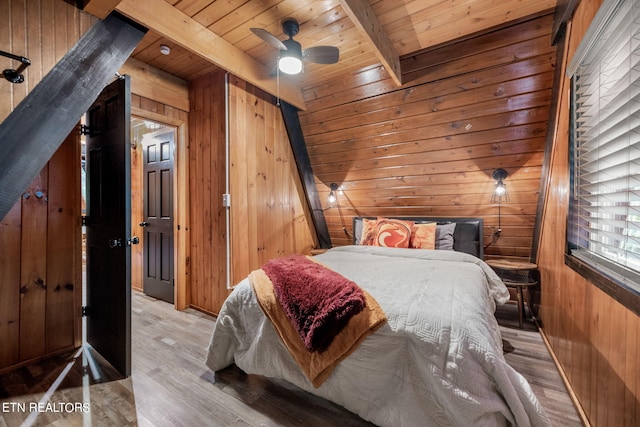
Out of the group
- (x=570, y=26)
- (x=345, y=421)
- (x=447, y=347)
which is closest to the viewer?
(x=447, y=347)

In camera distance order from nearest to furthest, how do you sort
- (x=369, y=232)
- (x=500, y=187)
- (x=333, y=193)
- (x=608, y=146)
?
(x=608, y=146), (x=500, y=187), (x=369, y=232), (x=333, y=193)

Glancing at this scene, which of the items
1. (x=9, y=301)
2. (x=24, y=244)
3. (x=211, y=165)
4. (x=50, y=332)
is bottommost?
(x=50, y=332)

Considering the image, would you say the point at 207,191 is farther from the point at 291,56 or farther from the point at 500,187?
the point at 500,187

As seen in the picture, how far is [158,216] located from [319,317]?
2.78m

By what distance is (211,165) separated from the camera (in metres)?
2.77

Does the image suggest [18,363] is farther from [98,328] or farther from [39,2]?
[39,2]

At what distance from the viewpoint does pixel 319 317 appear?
1.37 metres

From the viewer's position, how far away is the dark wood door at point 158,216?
3141 mm

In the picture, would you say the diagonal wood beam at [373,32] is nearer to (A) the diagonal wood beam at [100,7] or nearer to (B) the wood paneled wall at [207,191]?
(A) the diagonal wood beam at [100,7]

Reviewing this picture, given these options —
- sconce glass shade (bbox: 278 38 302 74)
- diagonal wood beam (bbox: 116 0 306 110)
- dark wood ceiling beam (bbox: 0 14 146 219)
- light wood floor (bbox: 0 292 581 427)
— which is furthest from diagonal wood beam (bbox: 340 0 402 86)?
light wood floor (bbox: 0 292 581 427)

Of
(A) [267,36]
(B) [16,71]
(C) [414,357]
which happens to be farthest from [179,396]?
(A) [267,36]

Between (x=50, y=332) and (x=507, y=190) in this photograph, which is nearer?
(x=50, y=332)

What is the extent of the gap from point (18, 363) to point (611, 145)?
12.4ft

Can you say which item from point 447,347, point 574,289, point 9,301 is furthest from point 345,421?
point 9,301
